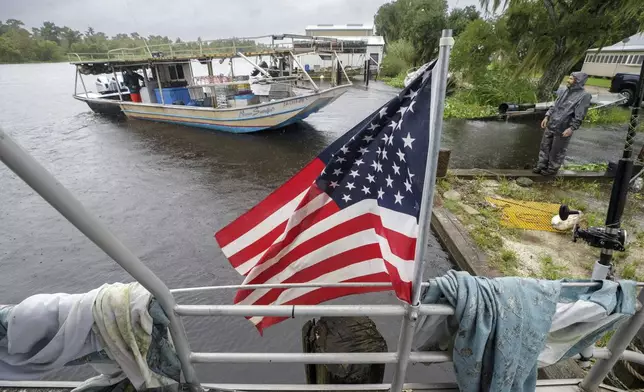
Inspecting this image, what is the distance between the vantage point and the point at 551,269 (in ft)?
15.4

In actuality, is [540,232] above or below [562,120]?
below

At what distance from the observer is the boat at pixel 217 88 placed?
13883 mm

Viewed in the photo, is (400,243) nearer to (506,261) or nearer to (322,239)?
(322,239)

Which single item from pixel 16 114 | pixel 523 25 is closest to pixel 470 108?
pixel 523 25

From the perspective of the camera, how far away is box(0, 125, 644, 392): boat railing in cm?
112

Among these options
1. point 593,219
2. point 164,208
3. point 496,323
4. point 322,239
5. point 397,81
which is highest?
point 322,239

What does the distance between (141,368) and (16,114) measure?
27003mm

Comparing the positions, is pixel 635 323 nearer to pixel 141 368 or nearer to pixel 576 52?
pixel 141 368

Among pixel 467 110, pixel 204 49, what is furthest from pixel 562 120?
pixel 204 49

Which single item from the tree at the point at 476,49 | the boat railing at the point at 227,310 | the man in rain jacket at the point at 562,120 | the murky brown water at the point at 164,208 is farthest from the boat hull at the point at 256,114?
the boat railing at the point at 227,310

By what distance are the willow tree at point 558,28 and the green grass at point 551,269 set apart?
1176cm

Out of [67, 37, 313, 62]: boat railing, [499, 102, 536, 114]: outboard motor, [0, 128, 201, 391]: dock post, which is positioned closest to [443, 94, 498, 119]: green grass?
[499, 102, 536, 114]: outboard motor

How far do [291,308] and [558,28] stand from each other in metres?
17.4

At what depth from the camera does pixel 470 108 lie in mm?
16703
